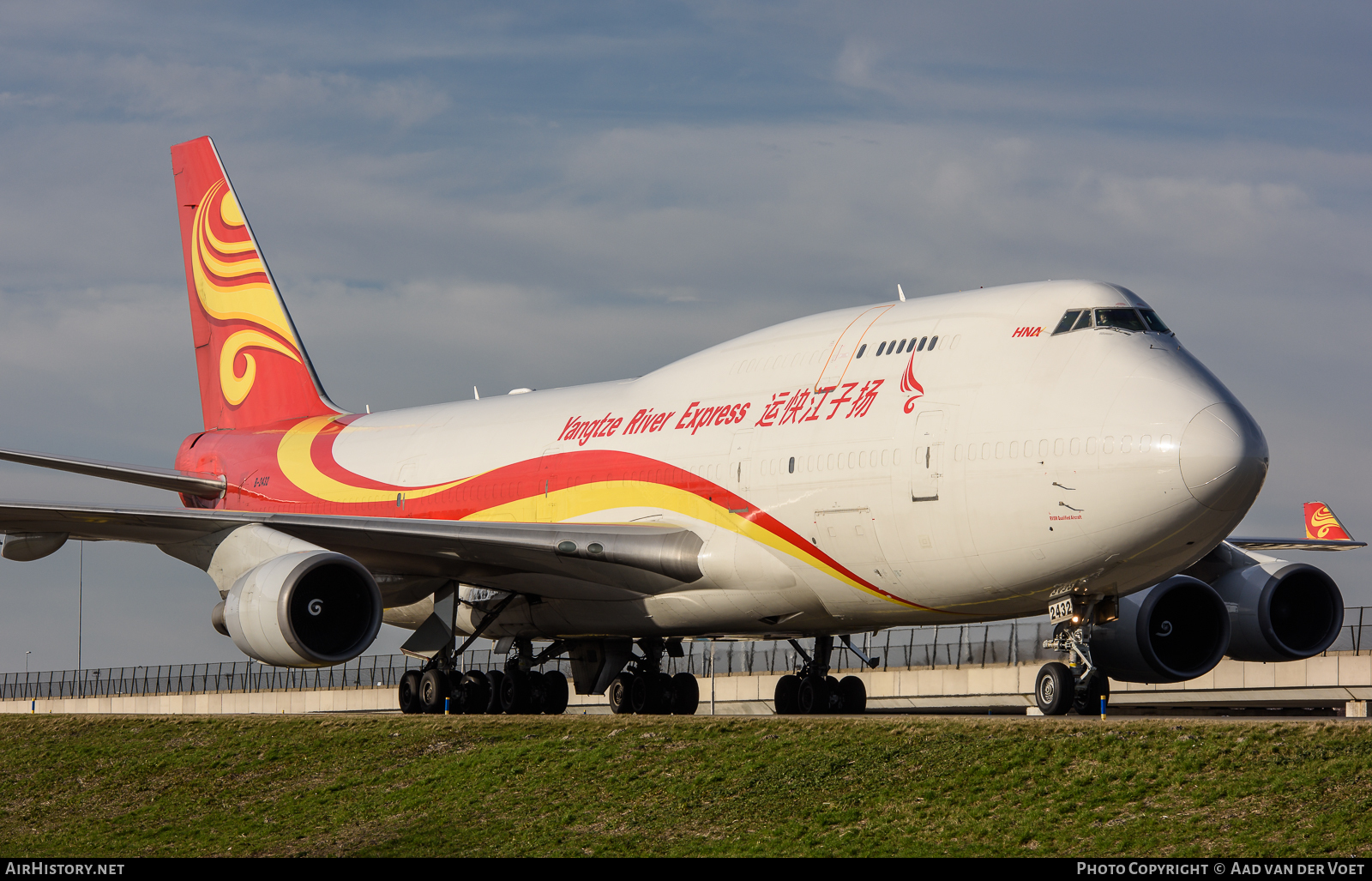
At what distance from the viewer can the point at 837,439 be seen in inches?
672

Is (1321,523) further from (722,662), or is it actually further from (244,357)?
(244,357)

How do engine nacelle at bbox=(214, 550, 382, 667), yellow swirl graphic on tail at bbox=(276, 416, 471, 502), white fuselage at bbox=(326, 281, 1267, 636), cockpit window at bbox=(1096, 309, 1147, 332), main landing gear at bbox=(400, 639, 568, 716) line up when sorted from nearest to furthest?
white fuselage at bbox=(326, 281, 1267, 636) < cockpit window at bbox=(1096, 309, 1147, 332) < engine nacelle at bbox=(214, 550, 382, 667) < main landing gear at bbox=(400, 639, 568, 716) < yellow swirl graphic on tail at bbox=(276, 416, 471, 502)

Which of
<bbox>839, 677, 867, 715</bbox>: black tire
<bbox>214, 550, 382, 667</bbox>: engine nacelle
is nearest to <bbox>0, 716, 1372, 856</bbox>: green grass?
<bbox>214, 550, 382, 667</bbox>: engine nacelle

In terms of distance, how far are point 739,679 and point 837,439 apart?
1840 cm

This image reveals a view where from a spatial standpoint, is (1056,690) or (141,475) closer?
(1056,690)

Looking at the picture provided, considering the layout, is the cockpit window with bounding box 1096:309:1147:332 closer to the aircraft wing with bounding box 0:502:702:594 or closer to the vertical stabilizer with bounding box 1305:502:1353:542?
the aircraft wing with bounding box 0:502:702:594

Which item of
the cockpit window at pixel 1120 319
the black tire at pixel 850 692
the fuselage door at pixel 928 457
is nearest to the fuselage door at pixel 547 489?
Result: the black tire at pixel 850 692

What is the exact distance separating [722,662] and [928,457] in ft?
66.6

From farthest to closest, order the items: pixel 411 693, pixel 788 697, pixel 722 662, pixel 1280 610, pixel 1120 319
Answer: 1. pixel 722 662
2. pixel 411 693
3. pixel 788 697
4. pixel 1280 610
5. pixel 1120 319

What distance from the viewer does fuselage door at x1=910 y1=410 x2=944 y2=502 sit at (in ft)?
52.1

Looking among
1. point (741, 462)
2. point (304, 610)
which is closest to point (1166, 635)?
point (741, 462)

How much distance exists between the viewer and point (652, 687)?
2291 centimetres

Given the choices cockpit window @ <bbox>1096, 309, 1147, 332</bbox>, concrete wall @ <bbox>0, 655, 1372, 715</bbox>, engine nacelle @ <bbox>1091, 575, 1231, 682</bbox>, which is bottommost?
concrete wall @ <bbox>0, 655, 1372, 715</bbox>

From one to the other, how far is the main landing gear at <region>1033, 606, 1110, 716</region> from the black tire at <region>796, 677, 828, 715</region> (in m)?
6.06
